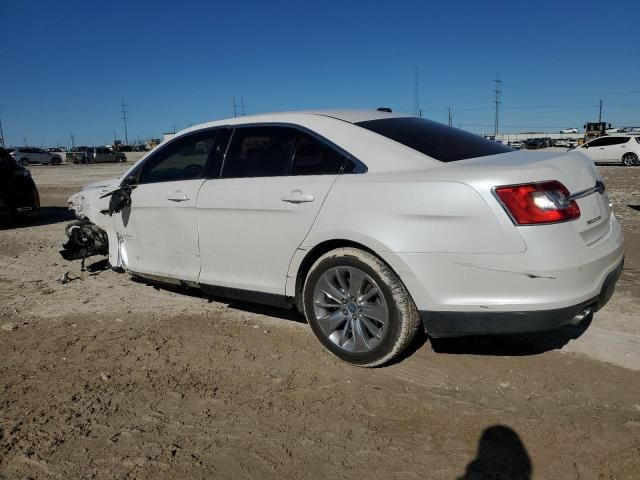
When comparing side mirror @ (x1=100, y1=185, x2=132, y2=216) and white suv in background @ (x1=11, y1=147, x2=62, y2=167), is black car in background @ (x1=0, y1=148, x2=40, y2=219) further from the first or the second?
white suv in background @ (x1=11, y1=147, x2=62, y2=167)

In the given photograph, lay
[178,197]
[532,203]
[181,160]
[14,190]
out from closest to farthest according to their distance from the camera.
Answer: [532,203] < [178,197] < [181,160] < [14,190]

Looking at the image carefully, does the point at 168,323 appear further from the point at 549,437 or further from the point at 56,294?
the point at 549,437

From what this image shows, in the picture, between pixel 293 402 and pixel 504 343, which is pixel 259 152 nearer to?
pixel 293 402

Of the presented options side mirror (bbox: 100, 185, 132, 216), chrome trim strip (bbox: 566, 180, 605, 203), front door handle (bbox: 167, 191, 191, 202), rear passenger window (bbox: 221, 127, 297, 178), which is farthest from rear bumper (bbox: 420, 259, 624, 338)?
side mirror (bbox: 100, 185, 132, 216)

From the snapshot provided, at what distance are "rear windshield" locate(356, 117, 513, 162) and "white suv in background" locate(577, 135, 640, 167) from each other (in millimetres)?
24003

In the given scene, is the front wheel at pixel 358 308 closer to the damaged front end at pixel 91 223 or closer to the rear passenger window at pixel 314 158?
the rear passenger window at pixel 314 158

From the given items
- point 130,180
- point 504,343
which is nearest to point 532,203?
point 504,343

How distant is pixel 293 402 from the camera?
3137 mm

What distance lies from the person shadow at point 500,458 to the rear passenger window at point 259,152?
2.15 meters

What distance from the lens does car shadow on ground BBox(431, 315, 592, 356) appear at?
12.2 ft

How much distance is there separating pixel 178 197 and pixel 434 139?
2110mm

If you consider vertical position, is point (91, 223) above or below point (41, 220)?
above

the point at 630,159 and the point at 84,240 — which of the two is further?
the point at 630,159

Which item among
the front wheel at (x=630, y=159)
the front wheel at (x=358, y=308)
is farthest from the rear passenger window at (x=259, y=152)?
the front wheel at (x=630, y=159)
